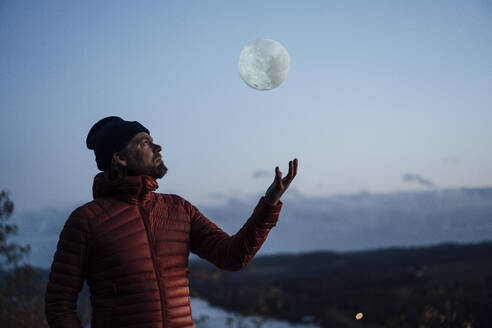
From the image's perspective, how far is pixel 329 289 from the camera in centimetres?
1538

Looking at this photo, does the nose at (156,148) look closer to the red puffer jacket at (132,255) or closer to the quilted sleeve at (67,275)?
the red puffer jacket at (132,255)

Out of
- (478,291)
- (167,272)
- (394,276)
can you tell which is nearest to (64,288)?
(167,272)

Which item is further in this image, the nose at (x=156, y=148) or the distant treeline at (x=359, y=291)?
the distant treeline at (x=359, y=291)

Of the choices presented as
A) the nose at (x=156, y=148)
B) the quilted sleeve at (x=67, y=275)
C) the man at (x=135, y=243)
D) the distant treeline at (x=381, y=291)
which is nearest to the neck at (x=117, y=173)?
the man at (x=135, y=243)

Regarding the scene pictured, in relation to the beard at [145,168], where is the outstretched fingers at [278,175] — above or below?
below

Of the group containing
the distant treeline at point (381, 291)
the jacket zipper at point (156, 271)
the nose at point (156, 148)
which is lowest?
the distant treeline at point (381, 291)

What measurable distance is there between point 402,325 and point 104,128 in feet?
30.4

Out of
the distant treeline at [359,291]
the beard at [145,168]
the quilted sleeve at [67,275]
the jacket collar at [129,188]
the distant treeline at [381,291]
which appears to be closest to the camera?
the quilted sleeve at [67,275]

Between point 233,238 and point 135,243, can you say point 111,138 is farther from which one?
point 233,238

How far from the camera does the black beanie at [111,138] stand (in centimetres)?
303

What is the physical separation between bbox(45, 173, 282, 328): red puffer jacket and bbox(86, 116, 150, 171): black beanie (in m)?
0.19

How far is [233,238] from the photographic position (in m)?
2.93

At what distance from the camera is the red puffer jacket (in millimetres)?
2639

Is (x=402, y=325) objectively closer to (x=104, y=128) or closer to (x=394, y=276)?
(x=394, y=276)
